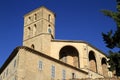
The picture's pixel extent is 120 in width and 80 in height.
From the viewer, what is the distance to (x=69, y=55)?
4372cm

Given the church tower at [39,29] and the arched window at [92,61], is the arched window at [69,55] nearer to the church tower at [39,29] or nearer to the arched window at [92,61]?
the church tower at [39,29]

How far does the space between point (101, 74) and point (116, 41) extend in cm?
2502

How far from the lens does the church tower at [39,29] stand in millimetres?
42544

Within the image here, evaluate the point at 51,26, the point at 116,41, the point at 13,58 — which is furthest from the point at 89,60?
the point at 116,41

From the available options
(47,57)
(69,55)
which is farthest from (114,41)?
(69,55)

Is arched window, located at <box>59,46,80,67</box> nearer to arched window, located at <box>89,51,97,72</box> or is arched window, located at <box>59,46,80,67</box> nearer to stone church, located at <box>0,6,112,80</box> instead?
stone church, located at <box>0,6,112,80</box>

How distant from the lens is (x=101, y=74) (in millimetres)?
44531

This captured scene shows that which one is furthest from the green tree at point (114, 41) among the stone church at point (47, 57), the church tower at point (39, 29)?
the church tower at point (39, 29)

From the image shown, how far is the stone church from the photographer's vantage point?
1272 inches

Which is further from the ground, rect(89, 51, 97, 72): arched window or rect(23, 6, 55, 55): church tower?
rect(23, 6, 55, 55): church tower

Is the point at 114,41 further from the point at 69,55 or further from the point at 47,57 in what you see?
the point at 69,55

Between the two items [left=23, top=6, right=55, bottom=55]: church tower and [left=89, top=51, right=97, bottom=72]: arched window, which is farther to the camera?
[left=89, top=51, right=97, bottom=72]: arched window

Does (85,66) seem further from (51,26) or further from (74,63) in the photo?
(51,26)

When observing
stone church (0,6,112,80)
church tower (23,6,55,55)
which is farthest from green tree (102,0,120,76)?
church tower (23,6,55,55)
